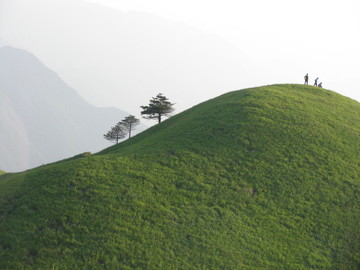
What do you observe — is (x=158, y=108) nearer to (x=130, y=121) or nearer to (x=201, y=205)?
(x=130, y=121)

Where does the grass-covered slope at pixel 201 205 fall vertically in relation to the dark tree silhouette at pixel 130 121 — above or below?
below

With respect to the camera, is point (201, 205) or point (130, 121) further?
point (130, 121)

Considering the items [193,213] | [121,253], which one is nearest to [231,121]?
[193,213]

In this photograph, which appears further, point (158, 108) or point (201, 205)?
point (158, 108)

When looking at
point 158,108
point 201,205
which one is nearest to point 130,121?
point 158,108

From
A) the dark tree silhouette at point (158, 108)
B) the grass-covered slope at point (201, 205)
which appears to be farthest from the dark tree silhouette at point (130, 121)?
the grass-covered slope at point (201, 205)

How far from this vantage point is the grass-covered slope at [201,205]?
16.2m

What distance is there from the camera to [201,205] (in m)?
20.3

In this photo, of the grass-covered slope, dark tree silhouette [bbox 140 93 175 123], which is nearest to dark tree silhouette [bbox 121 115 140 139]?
dark tree silhouette [bbox 140 93 175 123]

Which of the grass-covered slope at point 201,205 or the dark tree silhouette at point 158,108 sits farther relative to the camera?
the dark tree silhouette at point 158,108

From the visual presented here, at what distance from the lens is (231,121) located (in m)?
32.6

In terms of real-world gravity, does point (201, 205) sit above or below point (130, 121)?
below

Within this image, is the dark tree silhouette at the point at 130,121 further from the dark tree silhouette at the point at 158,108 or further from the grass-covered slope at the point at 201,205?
the grass-covered slope at the point at 201,205

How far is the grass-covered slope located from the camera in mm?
16250
